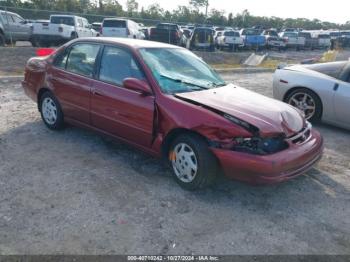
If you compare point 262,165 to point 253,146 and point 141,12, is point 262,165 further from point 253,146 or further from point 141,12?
point 141,12

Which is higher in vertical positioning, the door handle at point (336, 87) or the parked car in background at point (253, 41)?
the door handle at point (336, 87)

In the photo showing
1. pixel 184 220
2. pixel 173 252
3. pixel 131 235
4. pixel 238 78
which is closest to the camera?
pixel 173 252

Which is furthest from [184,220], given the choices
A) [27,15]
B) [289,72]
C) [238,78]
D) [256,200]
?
[27,15]

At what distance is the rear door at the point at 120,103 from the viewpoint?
13.2 feet

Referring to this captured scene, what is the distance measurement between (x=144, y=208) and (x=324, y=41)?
3418cm

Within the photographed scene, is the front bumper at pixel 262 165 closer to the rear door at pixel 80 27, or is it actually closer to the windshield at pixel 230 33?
the rear door at pixel 80 27

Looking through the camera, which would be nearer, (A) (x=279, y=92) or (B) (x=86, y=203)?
(B) (x=86, y=203)

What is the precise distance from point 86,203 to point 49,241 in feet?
2.08

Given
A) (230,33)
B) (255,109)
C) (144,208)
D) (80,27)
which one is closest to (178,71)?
(255,109)

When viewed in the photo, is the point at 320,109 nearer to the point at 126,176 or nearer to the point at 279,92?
the point at 279,92

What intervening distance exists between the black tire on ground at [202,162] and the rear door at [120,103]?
1.95 feet

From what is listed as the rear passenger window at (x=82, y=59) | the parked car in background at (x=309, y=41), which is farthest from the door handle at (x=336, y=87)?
the parked car in background at (x=309, y=41)

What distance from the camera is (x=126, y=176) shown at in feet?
13.5

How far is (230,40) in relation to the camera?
23.6 m
